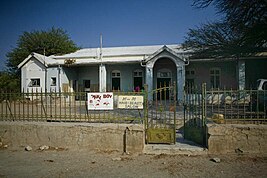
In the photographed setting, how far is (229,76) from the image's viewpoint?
61.2ft

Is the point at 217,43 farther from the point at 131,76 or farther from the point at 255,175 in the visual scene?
the point at 255,175

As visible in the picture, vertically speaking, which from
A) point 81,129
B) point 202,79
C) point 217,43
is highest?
point 217,43

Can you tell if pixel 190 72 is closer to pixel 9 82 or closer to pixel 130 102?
pixel 130 102

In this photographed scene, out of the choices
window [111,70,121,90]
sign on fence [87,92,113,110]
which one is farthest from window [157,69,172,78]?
sign on fence [87,92,113,110]

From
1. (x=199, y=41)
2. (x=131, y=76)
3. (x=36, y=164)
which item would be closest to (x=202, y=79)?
(x=199, y=41)

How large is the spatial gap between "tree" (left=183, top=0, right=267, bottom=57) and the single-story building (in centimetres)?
169

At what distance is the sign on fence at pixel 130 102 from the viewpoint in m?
6.49

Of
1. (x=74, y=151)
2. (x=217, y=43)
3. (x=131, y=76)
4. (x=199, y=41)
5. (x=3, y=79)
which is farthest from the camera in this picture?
(x=3, y=79)

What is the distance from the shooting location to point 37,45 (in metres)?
31.6

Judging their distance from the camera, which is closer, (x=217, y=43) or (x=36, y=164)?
(x=36, y=164)

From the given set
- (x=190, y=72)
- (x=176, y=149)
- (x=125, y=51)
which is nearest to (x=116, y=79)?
(x=125, y=51)

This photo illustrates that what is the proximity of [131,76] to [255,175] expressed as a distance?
1666cm

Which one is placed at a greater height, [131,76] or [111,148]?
[131,76]

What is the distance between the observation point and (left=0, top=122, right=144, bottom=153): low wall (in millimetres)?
6043
